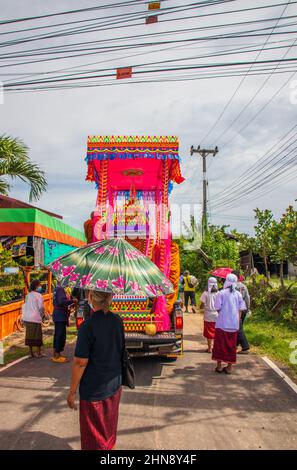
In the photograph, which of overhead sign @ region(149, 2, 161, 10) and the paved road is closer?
the paved road

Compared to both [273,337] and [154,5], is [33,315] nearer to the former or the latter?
[273,337]

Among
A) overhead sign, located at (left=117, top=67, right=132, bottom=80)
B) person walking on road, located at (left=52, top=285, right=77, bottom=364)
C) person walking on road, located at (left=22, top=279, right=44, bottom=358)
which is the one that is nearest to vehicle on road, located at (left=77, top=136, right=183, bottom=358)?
person walking on road, located at (left=52, top=285, right=77, bottom=364)

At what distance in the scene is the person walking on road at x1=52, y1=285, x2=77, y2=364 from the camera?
313 inches

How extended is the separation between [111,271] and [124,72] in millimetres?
4880

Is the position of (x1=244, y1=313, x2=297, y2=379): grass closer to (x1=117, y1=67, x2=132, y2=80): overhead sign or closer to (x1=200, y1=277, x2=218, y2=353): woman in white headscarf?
(x1=200, y1=277, x2=218, y2=353): woman in white headscarf

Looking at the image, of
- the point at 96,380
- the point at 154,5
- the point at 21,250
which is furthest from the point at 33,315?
the point at 21,250

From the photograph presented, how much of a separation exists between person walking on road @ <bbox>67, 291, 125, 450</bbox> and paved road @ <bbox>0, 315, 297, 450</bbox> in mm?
778

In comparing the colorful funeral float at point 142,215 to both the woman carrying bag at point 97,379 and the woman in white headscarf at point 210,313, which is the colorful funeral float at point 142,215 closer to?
the woman in white headscarf at point 210,313

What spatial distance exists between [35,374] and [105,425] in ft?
12.7

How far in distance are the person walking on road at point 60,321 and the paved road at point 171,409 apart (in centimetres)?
31

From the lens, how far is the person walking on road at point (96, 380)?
3492 mm

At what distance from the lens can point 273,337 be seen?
Answer: 995 cm
